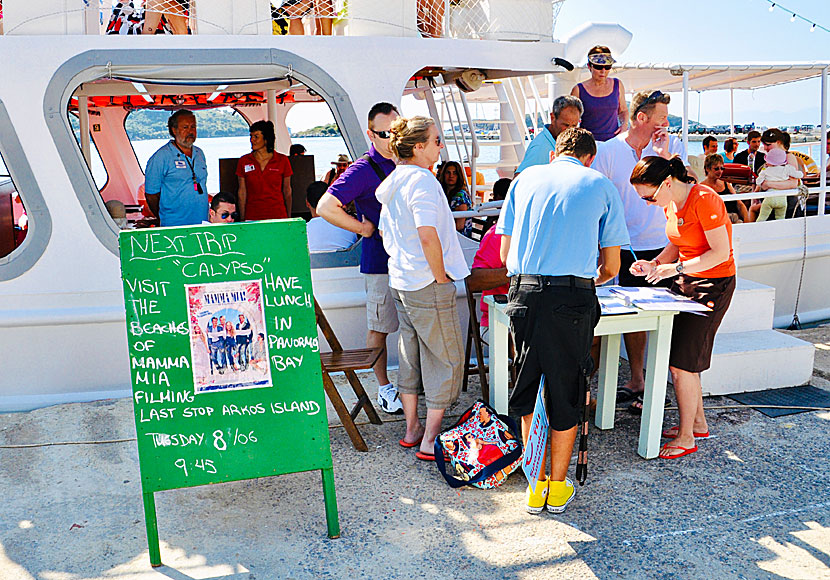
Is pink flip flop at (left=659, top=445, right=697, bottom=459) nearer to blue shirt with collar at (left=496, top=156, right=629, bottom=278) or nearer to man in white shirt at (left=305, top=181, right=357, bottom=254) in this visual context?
blue shirt with collar at (left=496, top=156, right=629, bottom=278)

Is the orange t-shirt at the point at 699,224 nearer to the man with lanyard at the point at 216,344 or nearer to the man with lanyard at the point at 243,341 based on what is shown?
the man with lanyard at the point at 243,341

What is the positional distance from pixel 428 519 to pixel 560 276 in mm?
1220

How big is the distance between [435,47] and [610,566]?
134 inches

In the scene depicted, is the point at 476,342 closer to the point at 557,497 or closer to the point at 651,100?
the point at 557,497

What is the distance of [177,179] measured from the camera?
18.6 ft

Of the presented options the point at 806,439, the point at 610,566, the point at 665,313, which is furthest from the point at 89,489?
the point at 806,439

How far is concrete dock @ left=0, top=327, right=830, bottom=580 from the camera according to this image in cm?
310

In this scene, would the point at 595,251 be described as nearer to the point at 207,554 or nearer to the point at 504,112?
the point at 207,554

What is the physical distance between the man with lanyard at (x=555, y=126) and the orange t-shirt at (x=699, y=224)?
0.96 meters

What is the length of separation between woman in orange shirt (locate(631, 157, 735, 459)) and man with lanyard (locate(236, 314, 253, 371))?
194cm

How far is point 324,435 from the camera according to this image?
3.35 metres

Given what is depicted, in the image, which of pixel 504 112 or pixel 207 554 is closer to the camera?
pixel 207 554

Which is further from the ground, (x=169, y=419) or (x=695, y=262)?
(x=695, y=262)

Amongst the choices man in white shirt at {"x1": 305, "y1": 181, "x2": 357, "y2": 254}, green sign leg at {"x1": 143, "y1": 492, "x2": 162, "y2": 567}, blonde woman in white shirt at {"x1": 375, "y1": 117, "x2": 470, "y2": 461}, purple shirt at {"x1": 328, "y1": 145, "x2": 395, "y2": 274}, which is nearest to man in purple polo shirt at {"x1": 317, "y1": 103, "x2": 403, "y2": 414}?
purple shirt at {"x1": 328, "y1": 145, "x2": 395, "y2": 274}
